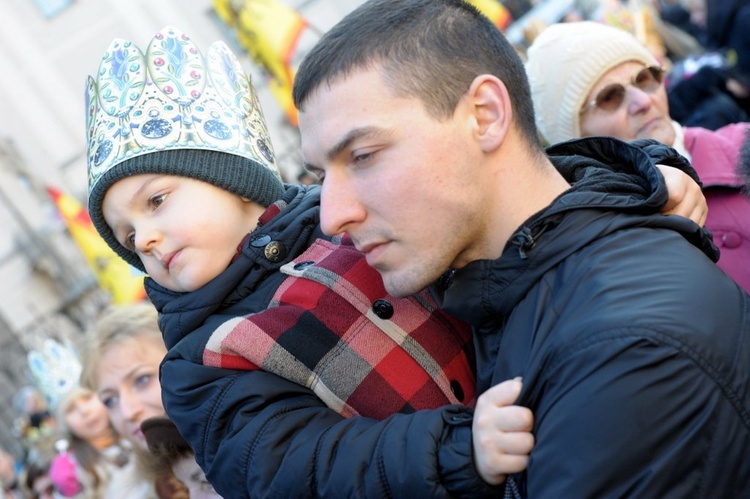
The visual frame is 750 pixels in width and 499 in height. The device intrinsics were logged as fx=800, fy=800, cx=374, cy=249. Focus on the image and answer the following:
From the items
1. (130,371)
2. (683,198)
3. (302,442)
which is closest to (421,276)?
(302,442)

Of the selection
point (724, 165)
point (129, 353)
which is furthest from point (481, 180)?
point (129, 353)

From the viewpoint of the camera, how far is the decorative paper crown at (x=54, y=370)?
313 inches

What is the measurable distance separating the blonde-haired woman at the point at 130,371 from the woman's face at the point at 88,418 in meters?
1.75

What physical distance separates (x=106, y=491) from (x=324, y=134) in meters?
3.78

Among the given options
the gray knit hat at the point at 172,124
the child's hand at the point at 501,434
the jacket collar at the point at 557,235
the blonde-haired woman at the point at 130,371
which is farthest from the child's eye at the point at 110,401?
the child's hand at the point at 501,434

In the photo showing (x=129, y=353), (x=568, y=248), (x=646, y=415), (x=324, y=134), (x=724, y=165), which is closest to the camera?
(x=646, y=415)

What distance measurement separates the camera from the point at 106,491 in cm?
486

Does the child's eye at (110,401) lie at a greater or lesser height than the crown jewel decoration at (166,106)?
lesser

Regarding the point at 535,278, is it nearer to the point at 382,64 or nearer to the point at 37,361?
the point at 382,64

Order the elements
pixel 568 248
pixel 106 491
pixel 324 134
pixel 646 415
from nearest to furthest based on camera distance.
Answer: pixel 646 415 → pixel 568 248 → pixel 324 134 → pixel 106 491

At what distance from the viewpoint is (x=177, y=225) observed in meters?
2.32

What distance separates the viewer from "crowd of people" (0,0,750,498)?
148 centimetres

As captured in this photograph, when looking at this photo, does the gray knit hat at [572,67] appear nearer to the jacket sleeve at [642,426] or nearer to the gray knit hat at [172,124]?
the gray knit hat at [172,124]

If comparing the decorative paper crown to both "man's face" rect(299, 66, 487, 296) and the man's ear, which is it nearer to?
"man's face" rect(299, 66, 487, 296)
